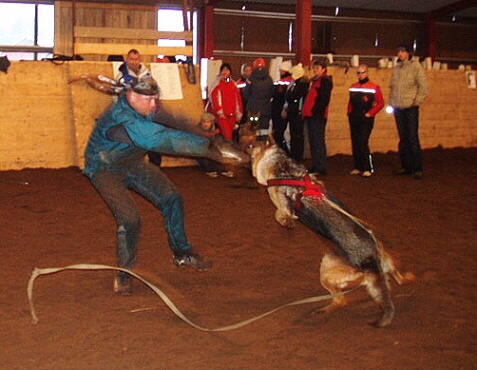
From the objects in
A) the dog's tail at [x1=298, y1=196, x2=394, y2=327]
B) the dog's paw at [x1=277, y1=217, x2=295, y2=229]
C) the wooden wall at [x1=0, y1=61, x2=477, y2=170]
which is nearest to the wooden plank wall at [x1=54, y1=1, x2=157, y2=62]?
the wooden wall at [x1=0, y1=61, x2=477, y2=170]

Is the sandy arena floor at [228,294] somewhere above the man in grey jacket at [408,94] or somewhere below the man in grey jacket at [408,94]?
below

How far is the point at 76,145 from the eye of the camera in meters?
12.8

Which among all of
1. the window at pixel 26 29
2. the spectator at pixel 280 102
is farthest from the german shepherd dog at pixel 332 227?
the window at pixel 26 29

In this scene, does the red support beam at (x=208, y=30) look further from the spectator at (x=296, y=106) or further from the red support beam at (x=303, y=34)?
the spectator at (x=296, y=106)

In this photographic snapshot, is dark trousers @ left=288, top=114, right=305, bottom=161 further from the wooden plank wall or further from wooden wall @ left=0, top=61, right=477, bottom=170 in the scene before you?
the wooden plank wall

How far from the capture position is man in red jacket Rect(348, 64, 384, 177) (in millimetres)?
12148

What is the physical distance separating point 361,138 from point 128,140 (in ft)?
24.8

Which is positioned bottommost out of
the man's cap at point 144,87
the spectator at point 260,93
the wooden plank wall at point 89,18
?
the man's cap at point 144,87

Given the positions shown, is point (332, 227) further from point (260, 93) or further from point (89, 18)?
point (89, 18)

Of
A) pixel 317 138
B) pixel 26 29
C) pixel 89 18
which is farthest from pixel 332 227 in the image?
pixel 26 29

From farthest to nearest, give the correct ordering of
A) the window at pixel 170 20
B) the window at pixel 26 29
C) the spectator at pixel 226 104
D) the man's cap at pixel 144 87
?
the window at pixel 170 20, the window at pixel 26 29, the spectator at pixel 226 104, the man's cap at pixel 144 87

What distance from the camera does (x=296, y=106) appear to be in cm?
1322

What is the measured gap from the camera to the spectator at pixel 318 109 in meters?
12.3

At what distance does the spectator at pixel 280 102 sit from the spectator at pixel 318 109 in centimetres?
97
